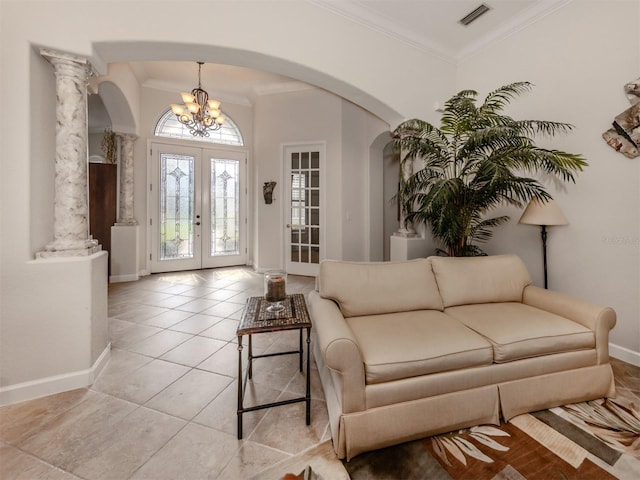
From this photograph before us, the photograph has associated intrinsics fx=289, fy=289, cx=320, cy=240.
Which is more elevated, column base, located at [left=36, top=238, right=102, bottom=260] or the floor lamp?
the floor lamp

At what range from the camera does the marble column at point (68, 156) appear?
6.77ft

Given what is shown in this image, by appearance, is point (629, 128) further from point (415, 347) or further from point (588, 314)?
point (415, 347)

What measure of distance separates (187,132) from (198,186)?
1.08 meters

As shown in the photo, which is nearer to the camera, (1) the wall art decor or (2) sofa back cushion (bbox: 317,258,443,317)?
(2) sofa back cushion (bbox: 317,258,443,317)

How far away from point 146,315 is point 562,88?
5.12 meters

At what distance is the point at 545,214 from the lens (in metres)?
2.63

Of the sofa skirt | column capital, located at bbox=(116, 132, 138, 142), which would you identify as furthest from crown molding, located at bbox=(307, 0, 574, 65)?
column capital, located at bbox=(116, 132, 138, 142)

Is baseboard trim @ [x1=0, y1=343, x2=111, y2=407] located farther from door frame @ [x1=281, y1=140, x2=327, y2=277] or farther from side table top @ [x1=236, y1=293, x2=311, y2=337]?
door frame @ [x1=281, y1=140, x2=327, y2=277]

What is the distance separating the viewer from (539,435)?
164cm

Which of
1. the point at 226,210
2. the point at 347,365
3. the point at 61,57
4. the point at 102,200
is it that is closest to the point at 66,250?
the point at 61,57

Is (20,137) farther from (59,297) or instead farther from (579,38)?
(579,38)

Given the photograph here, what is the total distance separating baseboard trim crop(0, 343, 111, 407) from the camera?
1.88 m

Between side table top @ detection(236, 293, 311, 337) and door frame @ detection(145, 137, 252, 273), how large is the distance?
14.4 feet

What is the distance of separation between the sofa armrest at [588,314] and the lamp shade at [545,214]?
73 centimetres
